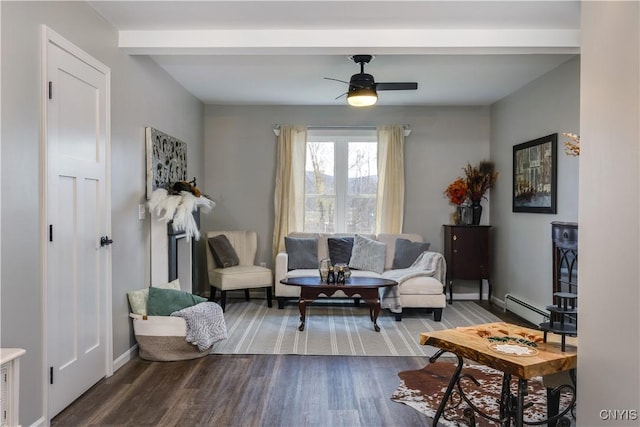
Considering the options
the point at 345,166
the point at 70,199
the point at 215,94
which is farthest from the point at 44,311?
the point at 345,166

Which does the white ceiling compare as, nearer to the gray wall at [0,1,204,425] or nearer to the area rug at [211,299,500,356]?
the gray wall at [0,1,204,425]

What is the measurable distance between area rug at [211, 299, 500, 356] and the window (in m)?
1.17

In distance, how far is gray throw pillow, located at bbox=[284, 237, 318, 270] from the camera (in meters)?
6.06

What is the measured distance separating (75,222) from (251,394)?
5.13ft

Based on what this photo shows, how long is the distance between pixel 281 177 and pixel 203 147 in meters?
1.14

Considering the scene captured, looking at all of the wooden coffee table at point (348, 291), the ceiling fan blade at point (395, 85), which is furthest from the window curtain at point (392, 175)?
the ceiling fan blade at point (395, 85)

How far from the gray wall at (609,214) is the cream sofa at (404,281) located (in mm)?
3113

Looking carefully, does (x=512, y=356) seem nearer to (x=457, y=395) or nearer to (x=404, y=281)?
(x=457, y=395)

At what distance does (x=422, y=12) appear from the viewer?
3316 millimetres

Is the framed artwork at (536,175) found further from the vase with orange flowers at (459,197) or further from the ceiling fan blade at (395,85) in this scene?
the ceiling fan blade at (395,85)

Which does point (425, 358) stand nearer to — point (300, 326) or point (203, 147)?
point (300, 326)

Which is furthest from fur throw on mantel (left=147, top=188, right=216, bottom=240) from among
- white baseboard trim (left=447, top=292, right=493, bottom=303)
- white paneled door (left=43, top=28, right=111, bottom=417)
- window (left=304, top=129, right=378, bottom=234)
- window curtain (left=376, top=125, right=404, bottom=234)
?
white baseboard trim (left=447, top=292, right=493, bottom=303)

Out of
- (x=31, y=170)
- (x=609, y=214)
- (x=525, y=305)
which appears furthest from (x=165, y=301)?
(x=525, y=305)

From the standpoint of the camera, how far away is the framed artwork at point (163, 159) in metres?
4.24
